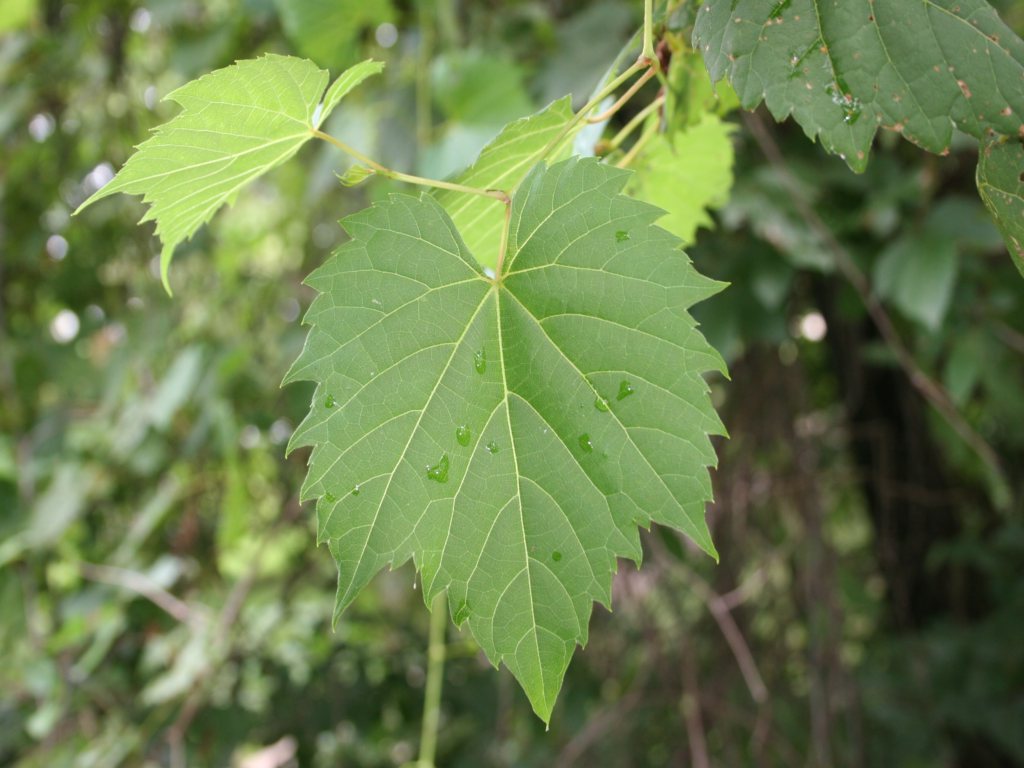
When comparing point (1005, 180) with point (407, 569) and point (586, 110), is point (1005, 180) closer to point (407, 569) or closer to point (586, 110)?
point (586, 110)

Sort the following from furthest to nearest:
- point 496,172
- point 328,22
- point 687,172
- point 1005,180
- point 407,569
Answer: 1. point 407,569
2. point 328,22
3. point 687,172
4. point 496,172
5. point 1005,180

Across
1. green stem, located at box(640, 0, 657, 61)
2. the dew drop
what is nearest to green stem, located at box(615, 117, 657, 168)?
green stem, located at box(640, 0, 657, 61)

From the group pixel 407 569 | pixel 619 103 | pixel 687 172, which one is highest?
pixel 619 103

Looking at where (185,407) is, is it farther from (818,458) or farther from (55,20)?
(818,458)

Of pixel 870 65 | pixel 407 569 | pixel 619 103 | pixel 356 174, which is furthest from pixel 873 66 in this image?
pixel 407 569

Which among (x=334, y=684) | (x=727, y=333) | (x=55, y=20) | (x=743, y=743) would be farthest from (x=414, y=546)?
(x=55, y=20)

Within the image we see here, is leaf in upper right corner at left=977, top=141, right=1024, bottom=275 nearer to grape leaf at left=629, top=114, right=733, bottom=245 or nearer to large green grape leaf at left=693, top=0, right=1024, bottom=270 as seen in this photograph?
large green grape leaf at left=693, top=0, right=1024, bottom=270

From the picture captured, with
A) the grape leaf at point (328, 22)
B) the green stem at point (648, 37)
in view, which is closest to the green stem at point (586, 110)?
the green stem at point (648, 37)
